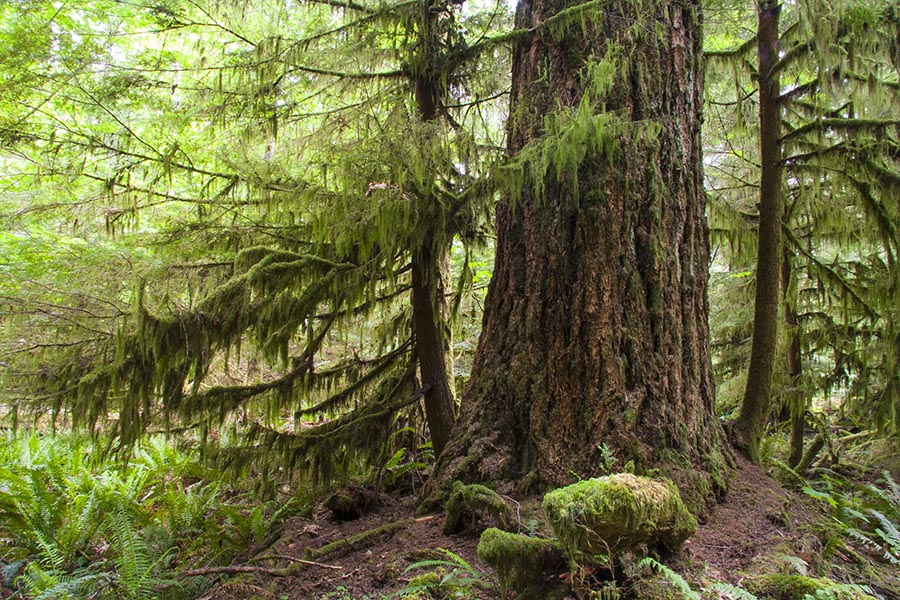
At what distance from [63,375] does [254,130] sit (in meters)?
2.50

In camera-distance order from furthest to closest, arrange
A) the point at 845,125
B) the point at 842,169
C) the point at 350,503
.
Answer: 1. the point at 842,169
2. the point at 845,125
3. the point at 350,503

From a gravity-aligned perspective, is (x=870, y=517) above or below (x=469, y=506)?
below

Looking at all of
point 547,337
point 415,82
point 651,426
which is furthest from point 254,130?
point 651,426

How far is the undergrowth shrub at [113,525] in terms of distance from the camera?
132 inches

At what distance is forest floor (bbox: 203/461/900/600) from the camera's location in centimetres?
252

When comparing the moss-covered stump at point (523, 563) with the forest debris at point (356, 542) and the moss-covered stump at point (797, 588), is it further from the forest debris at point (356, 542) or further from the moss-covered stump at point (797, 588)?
the forest debris at point (356, 542)

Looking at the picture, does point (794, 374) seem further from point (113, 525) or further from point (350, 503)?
point (113, 525)

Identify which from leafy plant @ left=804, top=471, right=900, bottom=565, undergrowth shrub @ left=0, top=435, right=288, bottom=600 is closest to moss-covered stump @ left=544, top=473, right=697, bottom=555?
leafy plant @ left=804, top=471, right=900, bottom=565

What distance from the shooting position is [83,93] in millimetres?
4770

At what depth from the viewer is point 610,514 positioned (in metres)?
2.15

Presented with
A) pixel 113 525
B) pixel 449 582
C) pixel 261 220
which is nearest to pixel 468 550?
pixel 449 582

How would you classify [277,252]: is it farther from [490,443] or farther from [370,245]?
[490,443]

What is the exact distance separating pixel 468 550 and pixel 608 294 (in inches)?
62.6

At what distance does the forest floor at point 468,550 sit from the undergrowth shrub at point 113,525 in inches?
24.9
